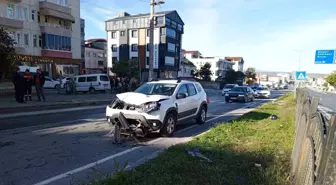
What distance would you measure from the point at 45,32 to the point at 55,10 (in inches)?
146

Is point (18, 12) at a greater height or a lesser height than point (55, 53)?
greater

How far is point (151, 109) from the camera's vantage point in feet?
22.6

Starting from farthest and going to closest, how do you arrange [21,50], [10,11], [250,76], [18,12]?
[250,76], [18,12], [21,50], [10,11]

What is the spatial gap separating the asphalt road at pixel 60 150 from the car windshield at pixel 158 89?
4.51 ft

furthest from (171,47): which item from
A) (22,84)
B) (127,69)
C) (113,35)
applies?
(22,84)

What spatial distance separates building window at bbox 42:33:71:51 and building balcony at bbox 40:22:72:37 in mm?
504

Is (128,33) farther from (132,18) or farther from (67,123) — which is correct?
(67,123)

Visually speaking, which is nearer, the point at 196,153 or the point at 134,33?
the point at 196,153

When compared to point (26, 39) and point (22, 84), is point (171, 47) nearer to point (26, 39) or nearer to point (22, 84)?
point (26, 39)

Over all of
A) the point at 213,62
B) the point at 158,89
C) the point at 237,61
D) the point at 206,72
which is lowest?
the point at 158,89

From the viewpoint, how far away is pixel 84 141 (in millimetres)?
6750

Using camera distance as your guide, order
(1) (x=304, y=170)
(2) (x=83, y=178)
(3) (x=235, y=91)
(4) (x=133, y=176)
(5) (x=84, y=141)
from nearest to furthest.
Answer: (1) (x=304, y=170) < (4) (x=133, y=176) < (2) (x=83, y=178) < (5) (x=84, y=141) < (3) (x=235, y=91)

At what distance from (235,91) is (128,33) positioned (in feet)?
140

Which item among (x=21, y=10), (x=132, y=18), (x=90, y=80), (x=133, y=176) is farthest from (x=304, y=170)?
(x=132, y=18)
